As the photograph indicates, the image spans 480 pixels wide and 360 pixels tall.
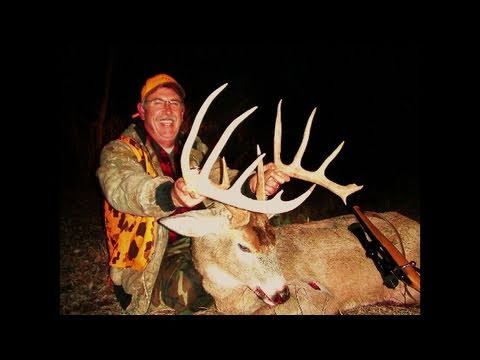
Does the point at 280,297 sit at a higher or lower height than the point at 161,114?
lower

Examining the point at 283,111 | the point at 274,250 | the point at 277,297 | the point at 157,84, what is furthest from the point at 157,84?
the point at 283,111

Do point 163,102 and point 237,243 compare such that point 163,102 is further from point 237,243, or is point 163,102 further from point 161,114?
point 237,243

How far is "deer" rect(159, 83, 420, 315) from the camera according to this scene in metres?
2.18

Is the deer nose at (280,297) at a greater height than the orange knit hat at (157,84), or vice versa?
the orange knit hat at (157,84)

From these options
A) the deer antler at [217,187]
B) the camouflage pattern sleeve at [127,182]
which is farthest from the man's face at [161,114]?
the deer antler at [217,187]

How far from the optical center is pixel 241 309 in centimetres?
255

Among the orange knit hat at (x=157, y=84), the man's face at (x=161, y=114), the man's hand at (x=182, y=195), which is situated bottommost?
the man's hand at (x=182, y=195)

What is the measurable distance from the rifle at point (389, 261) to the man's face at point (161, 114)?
67.0 inches

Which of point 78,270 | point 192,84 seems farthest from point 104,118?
point 78,270

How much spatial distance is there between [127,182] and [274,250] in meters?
1.05

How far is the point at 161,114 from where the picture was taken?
275 centimetres

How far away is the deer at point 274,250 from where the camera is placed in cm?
218

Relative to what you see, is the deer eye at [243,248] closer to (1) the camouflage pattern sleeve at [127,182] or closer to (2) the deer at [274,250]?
(2) the deer at [274,250]

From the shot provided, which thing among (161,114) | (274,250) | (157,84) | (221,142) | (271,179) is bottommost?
(274,250)
